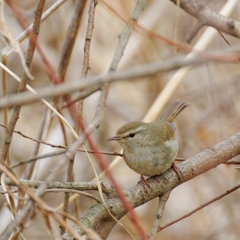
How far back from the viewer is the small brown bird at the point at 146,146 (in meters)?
2.94

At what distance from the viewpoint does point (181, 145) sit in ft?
15.6

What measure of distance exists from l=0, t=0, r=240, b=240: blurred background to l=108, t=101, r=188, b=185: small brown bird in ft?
3.18

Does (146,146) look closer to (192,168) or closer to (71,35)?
(192,168)

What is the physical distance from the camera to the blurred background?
4.47m

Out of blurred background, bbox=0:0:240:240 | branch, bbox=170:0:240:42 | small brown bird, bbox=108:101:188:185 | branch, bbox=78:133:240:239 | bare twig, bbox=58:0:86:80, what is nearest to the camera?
branch, bbox=170:0:240:42

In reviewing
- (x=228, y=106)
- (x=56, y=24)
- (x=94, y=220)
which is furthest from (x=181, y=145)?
(x=94, y=220)

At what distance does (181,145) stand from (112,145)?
923mm

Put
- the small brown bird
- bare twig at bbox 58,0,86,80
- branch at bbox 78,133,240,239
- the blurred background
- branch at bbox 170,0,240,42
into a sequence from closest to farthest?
branch at bbox 170,0,240,42 < branch at bbox 78,133,240,239 < bare twig at bbox 58,0,86,80 < the small brown bird < the blurred background

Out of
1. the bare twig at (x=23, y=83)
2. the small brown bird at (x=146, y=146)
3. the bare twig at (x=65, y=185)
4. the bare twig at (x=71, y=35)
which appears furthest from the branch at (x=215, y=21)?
the small brown bird at (x=146, y=146)

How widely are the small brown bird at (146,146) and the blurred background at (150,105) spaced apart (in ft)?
3.18

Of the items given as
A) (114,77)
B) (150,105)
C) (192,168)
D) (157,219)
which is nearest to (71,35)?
(192,168)

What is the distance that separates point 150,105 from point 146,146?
214 cm

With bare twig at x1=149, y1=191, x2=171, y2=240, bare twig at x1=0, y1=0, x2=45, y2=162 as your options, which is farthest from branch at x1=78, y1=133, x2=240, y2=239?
bare twig at x1=0, y1=0, x2=45, y2=162

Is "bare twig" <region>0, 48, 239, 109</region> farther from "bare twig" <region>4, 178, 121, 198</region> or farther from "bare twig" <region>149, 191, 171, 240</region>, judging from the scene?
"bare twig" <region>149, 191, 171, 240</region>
